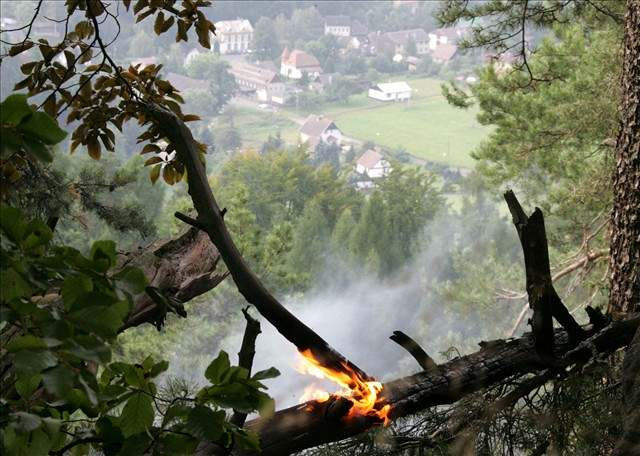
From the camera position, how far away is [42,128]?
90cm

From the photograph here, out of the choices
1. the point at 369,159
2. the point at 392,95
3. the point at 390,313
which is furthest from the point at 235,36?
the point at 390,313

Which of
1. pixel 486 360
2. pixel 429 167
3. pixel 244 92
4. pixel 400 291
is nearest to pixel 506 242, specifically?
pixel 400 291

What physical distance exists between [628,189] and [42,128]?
2246 mm

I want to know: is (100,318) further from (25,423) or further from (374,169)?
(374,169)

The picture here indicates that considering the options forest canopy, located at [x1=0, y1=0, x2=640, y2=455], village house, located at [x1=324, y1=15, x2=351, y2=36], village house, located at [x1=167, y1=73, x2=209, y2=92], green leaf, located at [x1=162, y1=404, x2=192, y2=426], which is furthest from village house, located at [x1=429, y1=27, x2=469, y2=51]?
green leaf, located at [x1=162, y1=404, x2=192, y2=426]

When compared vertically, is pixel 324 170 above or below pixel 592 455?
below

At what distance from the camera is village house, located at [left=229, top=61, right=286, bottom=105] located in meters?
32.6

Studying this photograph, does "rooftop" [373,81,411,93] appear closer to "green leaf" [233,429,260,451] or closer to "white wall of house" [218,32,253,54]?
"white wall of house" [218,32,253,54]

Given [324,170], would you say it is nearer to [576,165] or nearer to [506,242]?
[506,242]

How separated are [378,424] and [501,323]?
598 inches

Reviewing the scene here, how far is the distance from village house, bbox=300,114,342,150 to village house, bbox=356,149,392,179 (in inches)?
102

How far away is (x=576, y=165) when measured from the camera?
30.6 ft

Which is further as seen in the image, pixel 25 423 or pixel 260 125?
pixel 260 125

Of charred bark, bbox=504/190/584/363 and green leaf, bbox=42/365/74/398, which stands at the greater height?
green leaf, bbox=42/365/74/398
